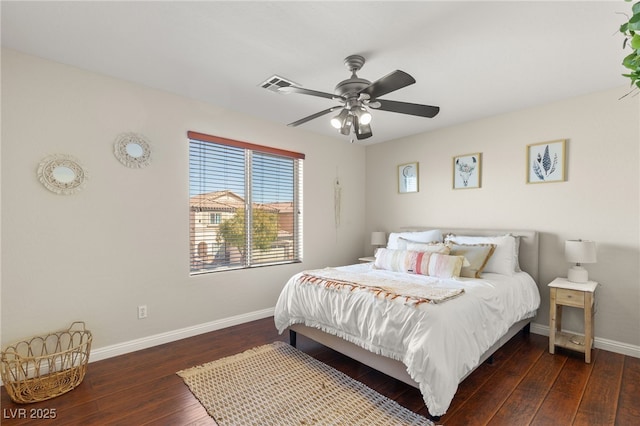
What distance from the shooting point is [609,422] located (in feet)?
6.48

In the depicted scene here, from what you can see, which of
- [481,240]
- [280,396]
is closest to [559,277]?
[481,240]

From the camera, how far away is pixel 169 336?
10.5ft

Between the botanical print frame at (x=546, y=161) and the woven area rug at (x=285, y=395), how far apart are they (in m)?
2.82

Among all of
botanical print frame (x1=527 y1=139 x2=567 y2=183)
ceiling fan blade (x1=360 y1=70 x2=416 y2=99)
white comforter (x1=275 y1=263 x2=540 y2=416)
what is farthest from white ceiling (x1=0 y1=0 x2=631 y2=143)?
white comforter (x1=275 y1=263 x2=540 y2=416)

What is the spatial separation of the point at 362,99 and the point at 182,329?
2869mm

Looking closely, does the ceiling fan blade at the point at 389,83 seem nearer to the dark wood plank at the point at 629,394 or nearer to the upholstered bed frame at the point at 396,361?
the upholstered bed frame at the point at 396,361

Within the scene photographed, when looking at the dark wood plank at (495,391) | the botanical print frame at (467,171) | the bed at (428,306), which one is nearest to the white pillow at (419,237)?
the bed at (428,306)

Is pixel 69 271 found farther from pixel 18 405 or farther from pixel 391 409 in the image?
pixel 391 409

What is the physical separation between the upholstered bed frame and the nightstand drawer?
45 centimetres

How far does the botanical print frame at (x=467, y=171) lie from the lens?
155 inches

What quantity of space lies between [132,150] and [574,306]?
4.28 metres

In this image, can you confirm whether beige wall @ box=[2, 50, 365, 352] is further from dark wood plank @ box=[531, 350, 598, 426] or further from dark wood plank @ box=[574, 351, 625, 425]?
dark wood plank @ box=[574, 351, 625, 425]

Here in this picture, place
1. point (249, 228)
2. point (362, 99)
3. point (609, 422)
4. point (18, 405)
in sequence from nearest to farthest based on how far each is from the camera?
point (609, 422)
point (18, 405)
point (362, 99)
point (249, 228)

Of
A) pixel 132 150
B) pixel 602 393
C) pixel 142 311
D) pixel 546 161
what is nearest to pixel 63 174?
pixel 132 150
